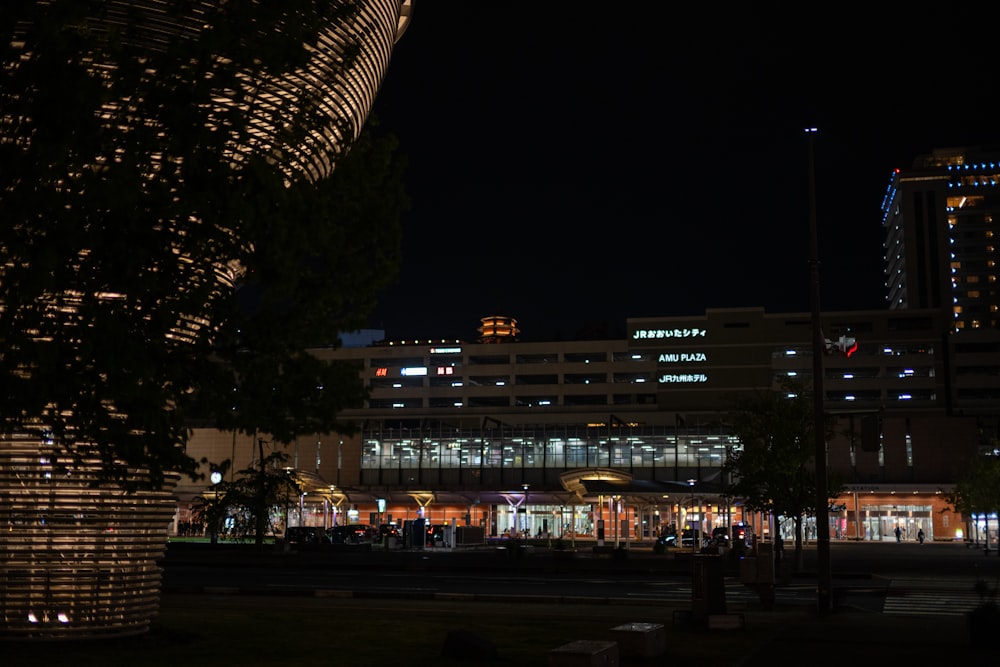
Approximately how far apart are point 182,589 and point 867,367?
122 m

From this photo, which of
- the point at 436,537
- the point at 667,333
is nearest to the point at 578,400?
the point at 667,333

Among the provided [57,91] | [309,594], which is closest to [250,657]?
[57,91]

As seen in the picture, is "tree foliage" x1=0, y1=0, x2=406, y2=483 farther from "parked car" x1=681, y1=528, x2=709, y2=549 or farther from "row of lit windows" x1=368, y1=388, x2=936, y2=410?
"row of lit windows" x1=368, y1=388, x2=936, y2=410

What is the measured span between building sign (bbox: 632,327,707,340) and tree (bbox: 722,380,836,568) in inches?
3756

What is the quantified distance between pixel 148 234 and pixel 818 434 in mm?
17211

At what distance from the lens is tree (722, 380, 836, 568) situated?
41562 millimetres

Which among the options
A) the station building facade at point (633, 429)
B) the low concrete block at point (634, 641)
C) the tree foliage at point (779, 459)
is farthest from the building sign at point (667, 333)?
the low concrete block at point (634, 641)

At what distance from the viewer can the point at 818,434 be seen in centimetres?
2391

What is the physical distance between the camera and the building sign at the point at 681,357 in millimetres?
140625

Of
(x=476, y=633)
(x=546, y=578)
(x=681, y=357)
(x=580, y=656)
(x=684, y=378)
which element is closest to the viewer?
(x=580, y=656)

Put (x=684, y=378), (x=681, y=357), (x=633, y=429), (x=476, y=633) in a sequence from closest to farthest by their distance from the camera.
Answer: (x=476, y=633), (x=633, y=429), (x=684, y=378), (x=681, y=357)

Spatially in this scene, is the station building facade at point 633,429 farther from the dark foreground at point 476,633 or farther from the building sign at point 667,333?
the dark foreground at point 476,633

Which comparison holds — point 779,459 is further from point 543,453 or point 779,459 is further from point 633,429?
point 543,453

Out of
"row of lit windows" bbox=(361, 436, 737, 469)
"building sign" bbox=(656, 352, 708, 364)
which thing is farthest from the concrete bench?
"building sign" bbox=(656, 352, 708, 364)
